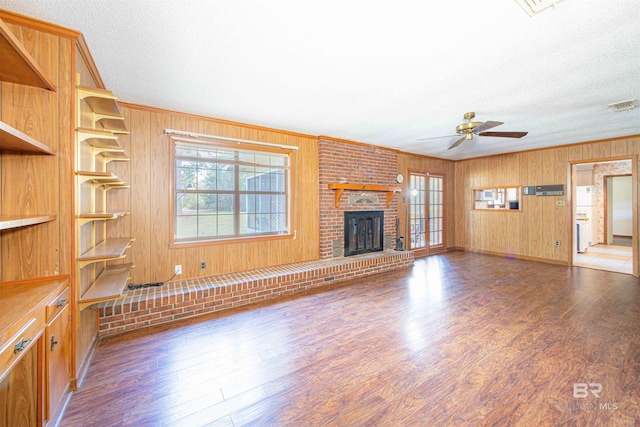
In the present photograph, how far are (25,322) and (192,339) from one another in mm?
1528

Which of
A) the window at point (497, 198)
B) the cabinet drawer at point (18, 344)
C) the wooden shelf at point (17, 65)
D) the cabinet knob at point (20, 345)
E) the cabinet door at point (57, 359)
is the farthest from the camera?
the window at point (497, 198)

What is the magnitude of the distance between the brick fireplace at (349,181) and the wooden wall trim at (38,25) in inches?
136

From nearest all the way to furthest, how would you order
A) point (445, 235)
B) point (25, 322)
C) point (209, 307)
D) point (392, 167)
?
point (25, 322) < point (209, 307) < point (392, 167) < point (445, 235)

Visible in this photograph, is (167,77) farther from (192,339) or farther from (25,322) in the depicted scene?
(192,339)

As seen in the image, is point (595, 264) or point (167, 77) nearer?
point (167, 77)

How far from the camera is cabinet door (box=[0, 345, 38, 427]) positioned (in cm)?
132

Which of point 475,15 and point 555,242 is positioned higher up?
point 475,15

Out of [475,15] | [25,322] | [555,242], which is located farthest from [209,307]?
[555,242]

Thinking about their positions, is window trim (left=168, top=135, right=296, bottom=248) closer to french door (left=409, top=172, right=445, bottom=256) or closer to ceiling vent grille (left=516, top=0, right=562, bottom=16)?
french door (left=409, top=172, right=445, bottom=256)

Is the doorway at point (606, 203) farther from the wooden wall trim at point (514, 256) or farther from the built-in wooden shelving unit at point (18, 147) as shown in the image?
the built-in wooden shelving unit at point (18, 147)

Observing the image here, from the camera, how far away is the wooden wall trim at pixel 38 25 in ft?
5.59

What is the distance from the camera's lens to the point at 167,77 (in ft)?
8.53

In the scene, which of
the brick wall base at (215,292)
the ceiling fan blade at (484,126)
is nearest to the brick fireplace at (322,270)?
the brick wall base at (215,292)

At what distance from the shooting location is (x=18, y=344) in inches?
47.1
